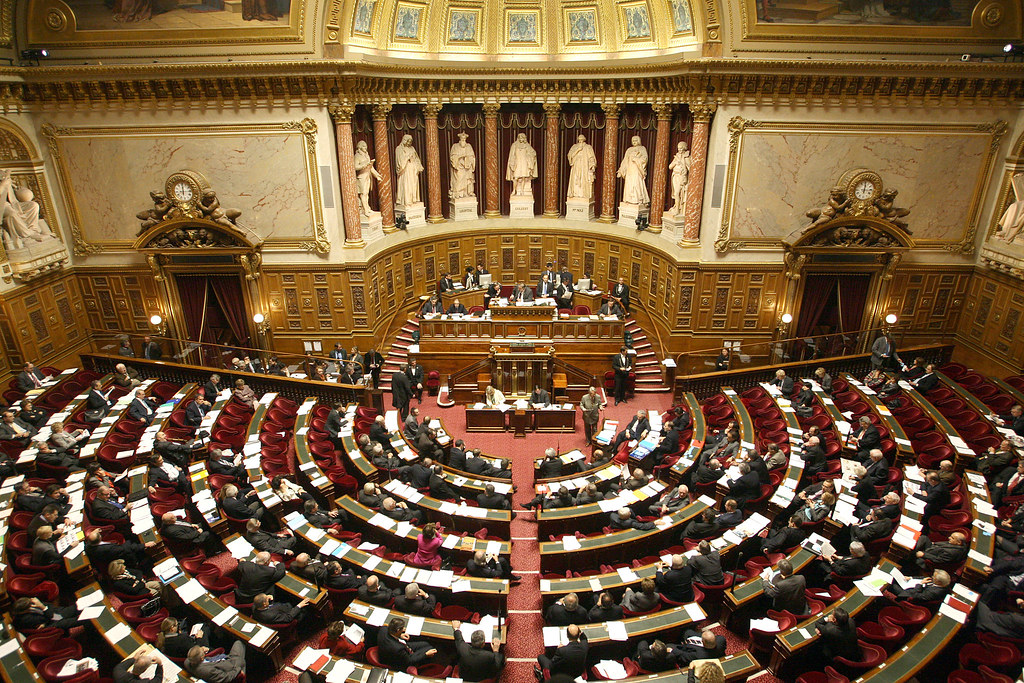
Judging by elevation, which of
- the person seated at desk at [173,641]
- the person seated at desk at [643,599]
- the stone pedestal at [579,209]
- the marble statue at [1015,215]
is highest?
the marble statue at [1015,215]

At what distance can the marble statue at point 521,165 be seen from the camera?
2398 centimetres

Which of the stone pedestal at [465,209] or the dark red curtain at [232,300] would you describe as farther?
the stone pedestal at [465,209]

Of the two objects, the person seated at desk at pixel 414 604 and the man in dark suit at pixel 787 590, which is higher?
the man in dark suit at pixel 787 590

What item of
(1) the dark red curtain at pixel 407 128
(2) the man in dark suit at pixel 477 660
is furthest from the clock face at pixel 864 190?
(2) the man in dark suit at pixel 477 660

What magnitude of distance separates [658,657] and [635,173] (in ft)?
59.1

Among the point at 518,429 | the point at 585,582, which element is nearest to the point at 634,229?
the point at 518,429

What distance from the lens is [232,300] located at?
19.6 metres

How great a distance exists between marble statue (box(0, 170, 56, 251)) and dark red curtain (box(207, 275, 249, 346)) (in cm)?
470

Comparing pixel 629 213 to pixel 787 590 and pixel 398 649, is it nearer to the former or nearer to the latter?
pixel 787 590

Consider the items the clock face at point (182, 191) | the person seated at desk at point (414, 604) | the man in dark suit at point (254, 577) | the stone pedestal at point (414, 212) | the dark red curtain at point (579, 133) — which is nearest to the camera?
the person seated at desk at point (414, 604)

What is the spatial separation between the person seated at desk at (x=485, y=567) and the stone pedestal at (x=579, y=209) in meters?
16.6

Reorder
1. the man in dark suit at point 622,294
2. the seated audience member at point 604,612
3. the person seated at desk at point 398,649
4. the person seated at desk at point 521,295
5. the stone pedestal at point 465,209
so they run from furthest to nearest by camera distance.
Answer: the stone pedestal at point 465,209
the man in dark suit at point 622,294
the person seated at desk at point 521,295
the seated audience member at point 604,612
the person seated at desk at point 398,649

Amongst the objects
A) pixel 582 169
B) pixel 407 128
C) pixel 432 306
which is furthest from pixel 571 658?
pixel 407 128

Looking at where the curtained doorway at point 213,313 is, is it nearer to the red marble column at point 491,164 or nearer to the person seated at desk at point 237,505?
the person seated at desk at point 237,505
